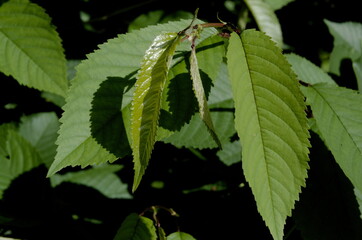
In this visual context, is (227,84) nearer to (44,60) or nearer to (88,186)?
(44,60)

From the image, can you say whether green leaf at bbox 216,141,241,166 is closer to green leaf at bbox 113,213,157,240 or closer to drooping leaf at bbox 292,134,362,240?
drooping leaf at bbox 292,134,362,240

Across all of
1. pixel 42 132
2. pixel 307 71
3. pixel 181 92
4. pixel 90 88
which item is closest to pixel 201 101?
pixel 181 92

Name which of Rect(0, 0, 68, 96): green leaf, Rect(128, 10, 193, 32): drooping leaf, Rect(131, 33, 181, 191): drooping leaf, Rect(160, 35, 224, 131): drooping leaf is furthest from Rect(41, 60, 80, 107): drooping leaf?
Rect(131, 33, 181, 191): drooping leaf

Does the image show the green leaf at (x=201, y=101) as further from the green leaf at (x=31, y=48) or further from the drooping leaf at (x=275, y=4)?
the drooping leaf at (x=275, y=4)

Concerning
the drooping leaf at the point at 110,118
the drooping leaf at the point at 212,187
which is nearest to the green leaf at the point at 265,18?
the drooping leaf at the point at 212,187

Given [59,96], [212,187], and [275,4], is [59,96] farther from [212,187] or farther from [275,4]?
[275,4]

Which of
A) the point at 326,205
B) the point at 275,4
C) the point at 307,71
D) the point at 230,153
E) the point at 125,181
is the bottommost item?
the point at 125,181

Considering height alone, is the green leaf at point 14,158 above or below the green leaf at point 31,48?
below
